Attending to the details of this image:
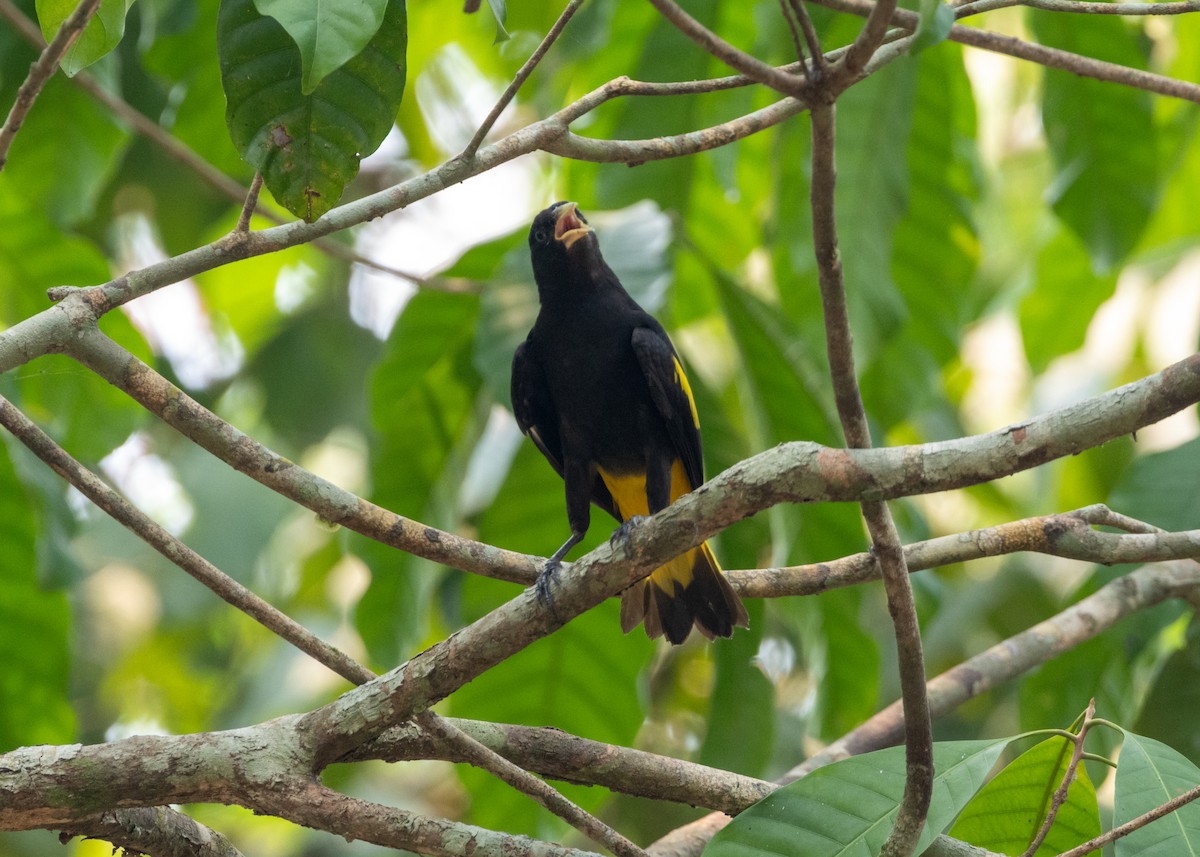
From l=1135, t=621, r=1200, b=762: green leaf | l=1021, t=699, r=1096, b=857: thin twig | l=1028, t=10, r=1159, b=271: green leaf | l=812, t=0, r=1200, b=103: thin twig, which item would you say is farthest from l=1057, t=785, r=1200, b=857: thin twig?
l=1028, t=10, r=1159, b=271: green leaf

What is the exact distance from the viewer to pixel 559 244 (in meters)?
4.08

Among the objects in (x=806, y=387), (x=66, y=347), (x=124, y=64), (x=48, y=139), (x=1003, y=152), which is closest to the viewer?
(x=66, y=347)

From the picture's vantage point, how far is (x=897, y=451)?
218 centimetres

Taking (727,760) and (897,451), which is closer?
(897,451)

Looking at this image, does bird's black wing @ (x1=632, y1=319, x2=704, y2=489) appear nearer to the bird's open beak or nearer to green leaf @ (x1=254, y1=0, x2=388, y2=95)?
the bird's open beak

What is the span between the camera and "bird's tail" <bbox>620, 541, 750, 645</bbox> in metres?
3.49

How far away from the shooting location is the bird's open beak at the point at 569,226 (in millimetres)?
4070

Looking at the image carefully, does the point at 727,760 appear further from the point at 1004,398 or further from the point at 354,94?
the point at 1004,398

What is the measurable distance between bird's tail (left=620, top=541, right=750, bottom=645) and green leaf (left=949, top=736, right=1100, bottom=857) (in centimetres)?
88

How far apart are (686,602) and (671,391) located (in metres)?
0.64

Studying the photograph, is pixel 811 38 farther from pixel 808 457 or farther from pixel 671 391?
pixel 671 391

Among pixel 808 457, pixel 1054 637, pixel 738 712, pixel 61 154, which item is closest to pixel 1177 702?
pixel 1054 637

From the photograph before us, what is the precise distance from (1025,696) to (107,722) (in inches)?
255

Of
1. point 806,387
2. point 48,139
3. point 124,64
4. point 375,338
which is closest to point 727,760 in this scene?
point 806,387
